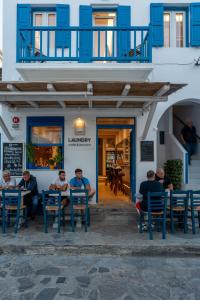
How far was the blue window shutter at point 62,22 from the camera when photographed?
8.55m

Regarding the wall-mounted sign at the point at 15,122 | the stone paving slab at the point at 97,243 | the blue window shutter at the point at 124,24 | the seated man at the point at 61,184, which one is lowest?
the stone paving slab at the point at 97,243

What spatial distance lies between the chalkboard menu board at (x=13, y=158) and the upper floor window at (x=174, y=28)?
19.5ft

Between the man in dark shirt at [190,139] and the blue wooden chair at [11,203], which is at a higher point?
the man in dark shirt at [190,139]

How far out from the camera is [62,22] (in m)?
8.66

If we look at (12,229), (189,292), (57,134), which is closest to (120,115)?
(57,134)

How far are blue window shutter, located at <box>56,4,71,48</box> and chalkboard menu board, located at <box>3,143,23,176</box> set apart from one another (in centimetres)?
345

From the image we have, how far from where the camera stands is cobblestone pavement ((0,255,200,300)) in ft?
13.3

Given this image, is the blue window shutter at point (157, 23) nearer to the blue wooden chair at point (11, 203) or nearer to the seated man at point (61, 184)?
the seated man at point (61, 184)

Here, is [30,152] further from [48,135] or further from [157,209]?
[157,209]

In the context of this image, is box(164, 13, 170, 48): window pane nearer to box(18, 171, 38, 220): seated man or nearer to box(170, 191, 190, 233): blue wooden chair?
box(170, 191, 190, 233): blue wooden chair

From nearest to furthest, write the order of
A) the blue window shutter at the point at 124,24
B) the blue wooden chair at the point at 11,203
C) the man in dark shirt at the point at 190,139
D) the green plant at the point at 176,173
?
the blue wooden chair at the point at 11,203
the blue window shutter at the point at 124,24
the green plant at the point at 176,173
the man in dark shirt at the point at 190,139

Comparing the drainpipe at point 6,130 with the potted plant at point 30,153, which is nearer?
the drainpipe at point 6,130

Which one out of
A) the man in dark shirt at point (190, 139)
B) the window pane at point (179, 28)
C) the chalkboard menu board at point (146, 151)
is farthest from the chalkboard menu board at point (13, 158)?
the window pane at point (179, 28)

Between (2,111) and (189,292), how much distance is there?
7.27 m
